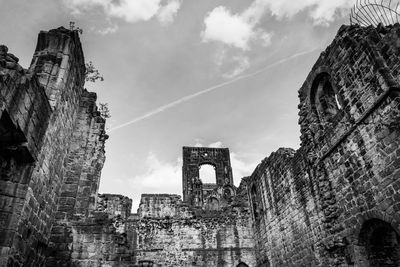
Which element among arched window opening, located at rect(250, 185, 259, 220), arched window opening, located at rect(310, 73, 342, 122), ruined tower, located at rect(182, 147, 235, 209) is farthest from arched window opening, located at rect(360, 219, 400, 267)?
ruined tower, located at rect(182, 147, 235, 209)

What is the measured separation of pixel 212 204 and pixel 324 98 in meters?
21.7

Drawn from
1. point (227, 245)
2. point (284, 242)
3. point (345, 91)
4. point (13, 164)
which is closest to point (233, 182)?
point (227, 245)

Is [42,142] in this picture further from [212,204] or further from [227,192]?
[227,192]

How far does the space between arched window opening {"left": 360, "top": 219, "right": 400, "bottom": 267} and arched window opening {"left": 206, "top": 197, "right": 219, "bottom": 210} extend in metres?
21.8

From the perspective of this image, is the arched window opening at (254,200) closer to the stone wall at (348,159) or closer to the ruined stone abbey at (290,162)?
the ruined stone abbey at (290,162)

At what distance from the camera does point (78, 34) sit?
7723 millimetres

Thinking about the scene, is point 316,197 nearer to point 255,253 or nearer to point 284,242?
point 284,242

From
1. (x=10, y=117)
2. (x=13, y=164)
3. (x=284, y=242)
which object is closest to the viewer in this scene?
(x=10, y=117)

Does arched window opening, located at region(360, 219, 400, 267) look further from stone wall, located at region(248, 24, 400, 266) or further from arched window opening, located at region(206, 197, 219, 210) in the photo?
arched window opening, located at region(206, 197, 219, 210)

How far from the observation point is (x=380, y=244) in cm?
672

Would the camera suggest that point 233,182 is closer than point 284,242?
No

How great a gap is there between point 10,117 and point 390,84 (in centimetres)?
672

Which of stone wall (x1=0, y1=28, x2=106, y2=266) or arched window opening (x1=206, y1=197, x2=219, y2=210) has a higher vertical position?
arched window opening (x1=206, y1=197, x2=219, y2=210)

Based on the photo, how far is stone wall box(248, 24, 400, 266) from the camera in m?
6.02
